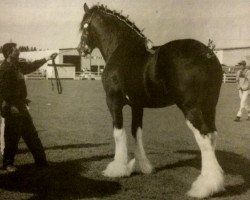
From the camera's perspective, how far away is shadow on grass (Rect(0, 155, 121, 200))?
22.1 feet

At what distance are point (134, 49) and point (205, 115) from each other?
1875 millimetres

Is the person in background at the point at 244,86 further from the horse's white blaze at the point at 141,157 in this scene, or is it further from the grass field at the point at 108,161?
the horse's white blaze at the point at 141,157

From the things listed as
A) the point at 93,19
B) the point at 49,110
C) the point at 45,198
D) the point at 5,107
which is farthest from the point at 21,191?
the point at 49,110

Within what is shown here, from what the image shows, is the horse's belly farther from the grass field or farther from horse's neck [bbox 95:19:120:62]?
horse's neck [bbox 95:19:120:62]

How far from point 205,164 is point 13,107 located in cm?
376

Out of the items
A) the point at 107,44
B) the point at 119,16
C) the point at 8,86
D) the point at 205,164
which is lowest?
the point at 205,164

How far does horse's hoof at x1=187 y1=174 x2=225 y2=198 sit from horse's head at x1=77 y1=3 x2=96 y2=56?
3.87m

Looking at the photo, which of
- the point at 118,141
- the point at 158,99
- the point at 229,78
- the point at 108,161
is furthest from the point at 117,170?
the point at 229,78

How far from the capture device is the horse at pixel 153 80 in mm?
6520

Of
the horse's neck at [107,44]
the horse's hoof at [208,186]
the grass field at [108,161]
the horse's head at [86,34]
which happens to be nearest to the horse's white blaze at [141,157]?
the grass field at [108,161]

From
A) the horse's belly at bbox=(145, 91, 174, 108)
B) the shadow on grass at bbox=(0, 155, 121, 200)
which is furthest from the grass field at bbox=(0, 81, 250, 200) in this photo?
the horse's belly at bbox=(145, 91, 174, 108)

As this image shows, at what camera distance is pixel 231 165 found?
8.74 meters

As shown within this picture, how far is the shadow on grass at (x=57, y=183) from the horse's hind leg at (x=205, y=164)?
1.34 meters

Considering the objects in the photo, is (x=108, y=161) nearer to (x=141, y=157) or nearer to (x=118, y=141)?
(x=141, y=157)
